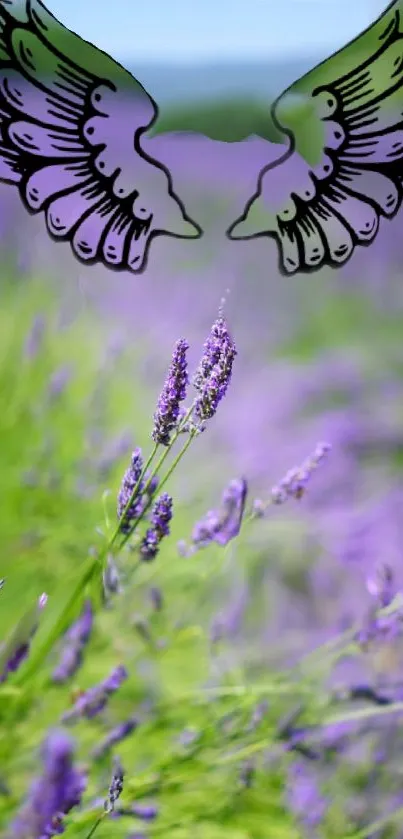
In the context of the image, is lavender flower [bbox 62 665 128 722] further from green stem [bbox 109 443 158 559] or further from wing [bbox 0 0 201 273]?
wing [bbox 0 0 201 273]

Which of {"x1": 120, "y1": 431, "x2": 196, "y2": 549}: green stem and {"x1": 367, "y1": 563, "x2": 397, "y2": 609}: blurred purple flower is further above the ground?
{"x1": 367, "y1": 563, "x2": 397, "y2": 609}: blurred purple flower

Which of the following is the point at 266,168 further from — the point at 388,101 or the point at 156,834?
the point at 156,834

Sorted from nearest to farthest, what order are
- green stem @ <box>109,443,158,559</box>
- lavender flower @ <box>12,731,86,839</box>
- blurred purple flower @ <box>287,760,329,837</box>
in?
lavender flower @ <box>12,731,86,839</box> → green stem @ <box>109,443,158,559</box> → blurred purple flower @ <box>287,760,329,837</box>

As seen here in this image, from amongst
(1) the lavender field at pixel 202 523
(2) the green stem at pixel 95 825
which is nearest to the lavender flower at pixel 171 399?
(1) the lavender field at pixel 202 523

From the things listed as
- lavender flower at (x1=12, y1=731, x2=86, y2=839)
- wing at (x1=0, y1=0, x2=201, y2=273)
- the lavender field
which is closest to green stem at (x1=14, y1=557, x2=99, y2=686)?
the lavender field

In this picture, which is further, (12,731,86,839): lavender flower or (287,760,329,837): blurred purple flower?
(287,760,329,837): blurred purple flower
